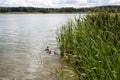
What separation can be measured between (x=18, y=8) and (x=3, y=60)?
106 metres

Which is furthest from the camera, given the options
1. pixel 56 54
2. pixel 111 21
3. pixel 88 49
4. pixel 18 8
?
pixel 18 8

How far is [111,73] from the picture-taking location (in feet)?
15.2

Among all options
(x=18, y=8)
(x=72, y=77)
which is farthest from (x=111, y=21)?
(x=18, y=8)

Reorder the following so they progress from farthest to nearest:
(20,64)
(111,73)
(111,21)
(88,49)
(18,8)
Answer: (18,8)
(20,64)
(111,21)
(88,49)
(111,73)

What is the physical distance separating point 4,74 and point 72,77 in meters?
2.03

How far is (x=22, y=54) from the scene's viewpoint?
37.7 ft

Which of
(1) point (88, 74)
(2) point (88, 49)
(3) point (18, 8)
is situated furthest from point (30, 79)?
(3) point (18, 8)

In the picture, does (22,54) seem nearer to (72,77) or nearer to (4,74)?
(4,74)

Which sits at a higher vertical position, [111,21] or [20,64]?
[111,21]

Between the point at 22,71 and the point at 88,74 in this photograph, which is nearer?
the point at 88,74

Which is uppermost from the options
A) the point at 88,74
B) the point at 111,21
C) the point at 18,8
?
the point at 111,21

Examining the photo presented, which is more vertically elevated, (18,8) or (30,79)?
(30,79)

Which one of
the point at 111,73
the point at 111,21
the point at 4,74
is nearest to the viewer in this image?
the point at 111,73

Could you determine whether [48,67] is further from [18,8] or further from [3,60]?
[18,8]
